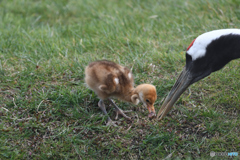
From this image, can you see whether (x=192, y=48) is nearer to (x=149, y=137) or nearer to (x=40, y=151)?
(x=149, y=137)

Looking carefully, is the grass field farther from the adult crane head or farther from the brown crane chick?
the adult crane head

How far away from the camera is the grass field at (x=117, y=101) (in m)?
4.01

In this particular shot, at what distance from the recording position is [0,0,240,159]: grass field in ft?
13.1

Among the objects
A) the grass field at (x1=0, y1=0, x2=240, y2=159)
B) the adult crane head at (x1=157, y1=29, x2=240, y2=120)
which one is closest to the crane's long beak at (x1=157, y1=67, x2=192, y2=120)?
the adult crane head at (x1=157, y1=29, x2=240, y2=120)

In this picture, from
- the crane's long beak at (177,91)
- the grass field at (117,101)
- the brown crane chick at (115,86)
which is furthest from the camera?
the crane's long beak at (177,91)

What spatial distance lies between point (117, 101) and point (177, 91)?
2.97 feet

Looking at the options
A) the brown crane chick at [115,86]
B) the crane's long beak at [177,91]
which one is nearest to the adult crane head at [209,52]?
the crane's long beak at [177,91]

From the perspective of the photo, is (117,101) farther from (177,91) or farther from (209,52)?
(209,52)

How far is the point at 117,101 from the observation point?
4.80m

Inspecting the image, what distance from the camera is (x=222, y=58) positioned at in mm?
4168

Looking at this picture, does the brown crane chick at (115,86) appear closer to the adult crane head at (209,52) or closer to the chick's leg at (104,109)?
the chick's leg at (104,109)

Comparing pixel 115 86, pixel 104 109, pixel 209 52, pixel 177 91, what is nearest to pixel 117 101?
pixel 104 109

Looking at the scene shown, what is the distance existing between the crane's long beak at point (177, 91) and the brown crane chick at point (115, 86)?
0.60 feet

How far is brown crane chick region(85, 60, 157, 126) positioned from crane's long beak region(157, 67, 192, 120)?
0.18 meters
